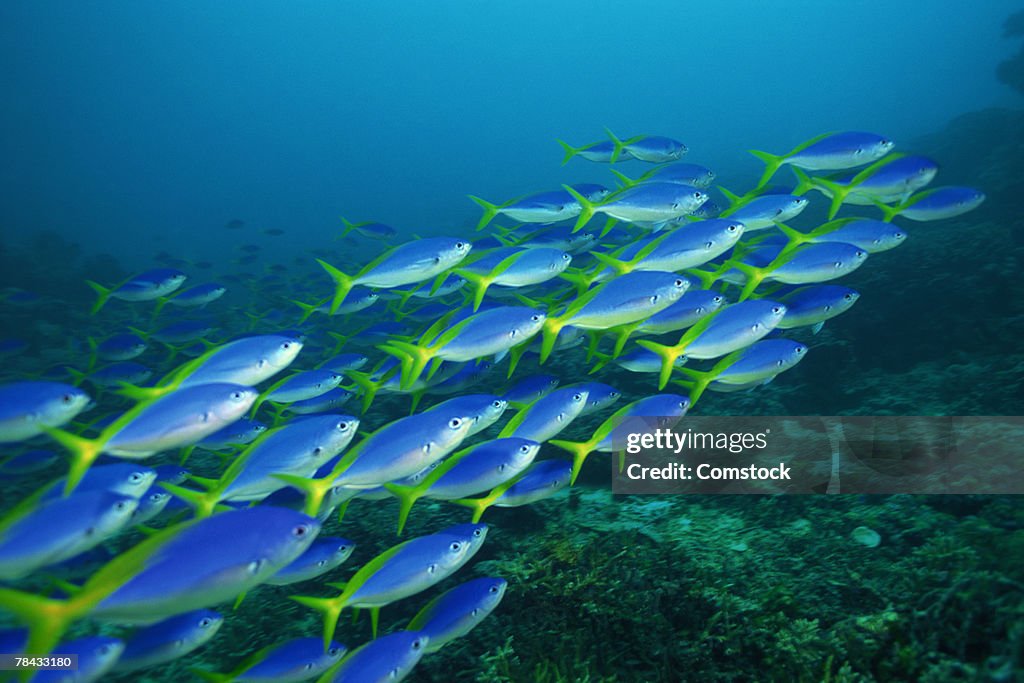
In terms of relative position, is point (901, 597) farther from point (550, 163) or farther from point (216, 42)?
point (216, 42)

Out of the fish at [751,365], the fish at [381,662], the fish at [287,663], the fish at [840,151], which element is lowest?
the fish at [287,663]

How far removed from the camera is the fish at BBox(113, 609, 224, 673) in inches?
92.2

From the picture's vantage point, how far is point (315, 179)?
314 ft

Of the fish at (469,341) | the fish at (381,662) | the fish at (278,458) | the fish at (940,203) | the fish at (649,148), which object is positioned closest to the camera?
the fish at (381,662)

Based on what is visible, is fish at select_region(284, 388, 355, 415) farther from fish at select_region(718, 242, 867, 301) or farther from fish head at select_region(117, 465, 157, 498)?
fish at select_region(718, 242, 867, 301)

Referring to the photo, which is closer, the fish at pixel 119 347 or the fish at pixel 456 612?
the fish at pixel 456 612

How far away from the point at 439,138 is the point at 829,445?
153 metres

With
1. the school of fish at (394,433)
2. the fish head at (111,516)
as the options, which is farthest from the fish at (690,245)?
the fish head at (111,516)

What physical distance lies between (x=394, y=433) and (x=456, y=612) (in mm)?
1013

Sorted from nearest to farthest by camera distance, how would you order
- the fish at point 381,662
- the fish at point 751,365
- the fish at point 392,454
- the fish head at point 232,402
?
the fish at point 381,662
the fish head at point 232,402
the fish at point 392,454
the fish at point 751,365

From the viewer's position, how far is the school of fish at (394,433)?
200cm

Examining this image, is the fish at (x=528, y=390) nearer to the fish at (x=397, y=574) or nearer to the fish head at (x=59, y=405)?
the fish at (x=397, y=574)

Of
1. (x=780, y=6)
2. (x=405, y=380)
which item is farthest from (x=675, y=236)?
(x=780, y=6)

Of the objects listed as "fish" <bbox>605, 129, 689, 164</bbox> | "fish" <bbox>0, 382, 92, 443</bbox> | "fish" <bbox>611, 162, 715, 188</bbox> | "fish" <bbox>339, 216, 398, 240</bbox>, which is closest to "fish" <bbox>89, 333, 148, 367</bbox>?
"fish" <bbox>339, 216, 398, 240</bbox>
